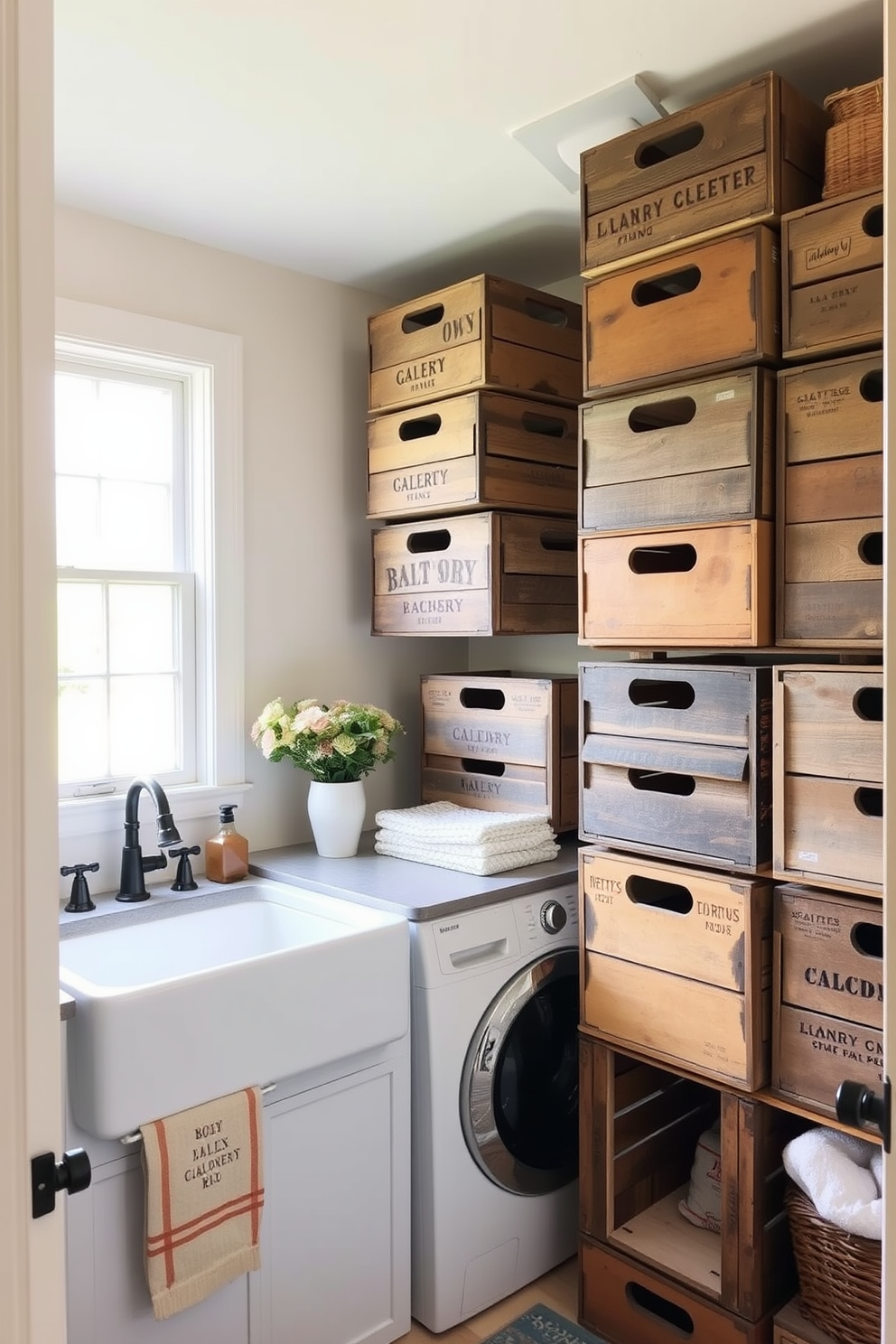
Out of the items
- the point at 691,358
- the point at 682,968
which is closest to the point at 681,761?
the point at 682,968

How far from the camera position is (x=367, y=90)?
192 cm

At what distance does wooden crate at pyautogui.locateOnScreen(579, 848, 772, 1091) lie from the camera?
1.93m

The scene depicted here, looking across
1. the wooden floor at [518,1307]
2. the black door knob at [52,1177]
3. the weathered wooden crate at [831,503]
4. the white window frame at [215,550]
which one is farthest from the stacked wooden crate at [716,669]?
the black door knob at [52,1177]

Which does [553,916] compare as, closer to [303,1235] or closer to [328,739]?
[328,739]

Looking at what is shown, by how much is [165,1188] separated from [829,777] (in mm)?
1329

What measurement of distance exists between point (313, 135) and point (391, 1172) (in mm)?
2139

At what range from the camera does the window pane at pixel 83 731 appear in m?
2.48

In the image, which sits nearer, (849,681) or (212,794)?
(849,681)

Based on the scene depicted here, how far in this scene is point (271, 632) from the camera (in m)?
2.78

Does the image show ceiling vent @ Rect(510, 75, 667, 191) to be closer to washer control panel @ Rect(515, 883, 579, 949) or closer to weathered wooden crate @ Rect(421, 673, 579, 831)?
weathered wooden crate @ Rect(421, 673, 579, 831)

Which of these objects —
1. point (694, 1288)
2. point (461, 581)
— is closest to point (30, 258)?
point (461, 581)

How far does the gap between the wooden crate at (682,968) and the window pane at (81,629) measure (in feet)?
4.20

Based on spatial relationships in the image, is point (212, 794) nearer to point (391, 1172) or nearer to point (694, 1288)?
point (391, 1172)

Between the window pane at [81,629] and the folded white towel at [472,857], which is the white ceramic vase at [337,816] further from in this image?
the window pane at [81,629]
